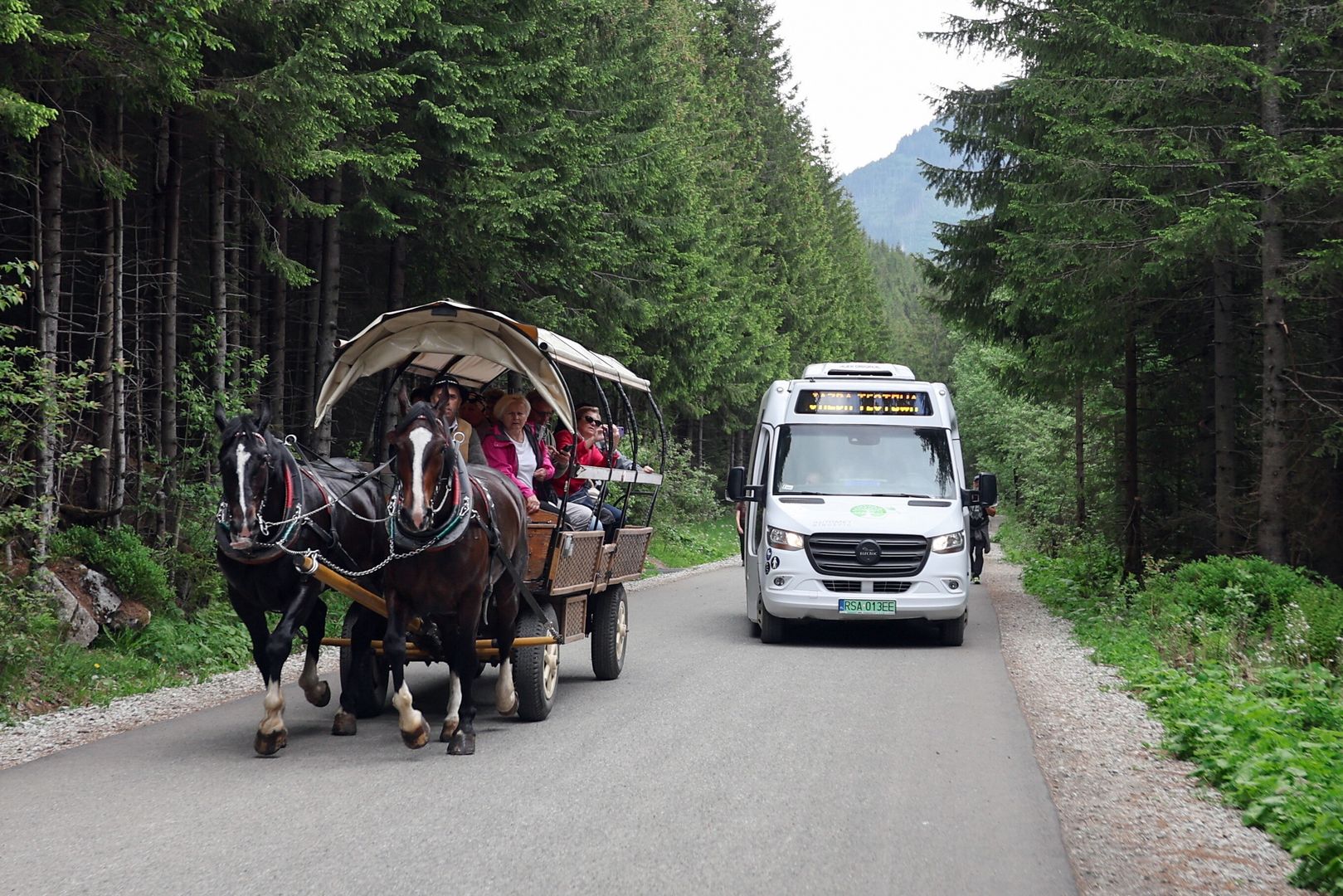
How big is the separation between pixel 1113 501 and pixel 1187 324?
12.4ft

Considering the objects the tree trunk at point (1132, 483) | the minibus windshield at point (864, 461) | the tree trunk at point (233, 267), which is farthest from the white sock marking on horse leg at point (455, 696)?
the tree trunk at point (1132, 483)

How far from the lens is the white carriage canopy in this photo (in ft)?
29.7

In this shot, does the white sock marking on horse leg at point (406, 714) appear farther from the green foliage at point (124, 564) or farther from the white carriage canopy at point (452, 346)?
the green foliage at point (124, 564)

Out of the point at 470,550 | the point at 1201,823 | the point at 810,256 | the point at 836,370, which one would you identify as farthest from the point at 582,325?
the point at 810,256

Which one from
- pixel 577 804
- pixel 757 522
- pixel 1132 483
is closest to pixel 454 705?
pixel 577 804

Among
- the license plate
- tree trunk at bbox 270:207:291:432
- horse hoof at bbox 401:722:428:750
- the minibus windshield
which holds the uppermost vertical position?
tree trunk at bbox 270:207:291:432

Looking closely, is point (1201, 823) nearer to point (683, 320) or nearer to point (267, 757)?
point (267, 757)

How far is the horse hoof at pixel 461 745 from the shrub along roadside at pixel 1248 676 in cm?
427

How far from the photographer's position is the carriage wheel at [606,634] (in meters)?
11.2

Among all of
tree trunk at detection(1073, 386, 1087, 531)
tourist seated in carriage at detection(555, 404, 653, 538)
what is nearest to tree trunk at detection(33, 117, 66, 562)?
tourist seated in carriage at detection(555, 404, 653, 538)

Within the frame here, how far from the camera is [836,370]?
16703 millimetres

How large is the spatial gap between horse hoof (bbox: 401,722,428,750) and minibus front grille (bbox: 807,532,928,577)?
6.95 meters

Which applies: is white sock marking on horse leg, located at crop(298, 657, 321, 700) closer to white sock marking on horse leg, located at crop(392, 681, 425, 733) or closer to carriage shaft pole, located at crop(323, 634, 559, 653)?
carriage shaft pole, located at crop(323, 634, 559, 653)

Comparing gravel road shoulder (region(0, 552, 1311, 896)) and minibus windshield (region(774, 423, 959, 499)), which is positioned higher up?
minibus windshield (region(774, 423, 959, 499))
